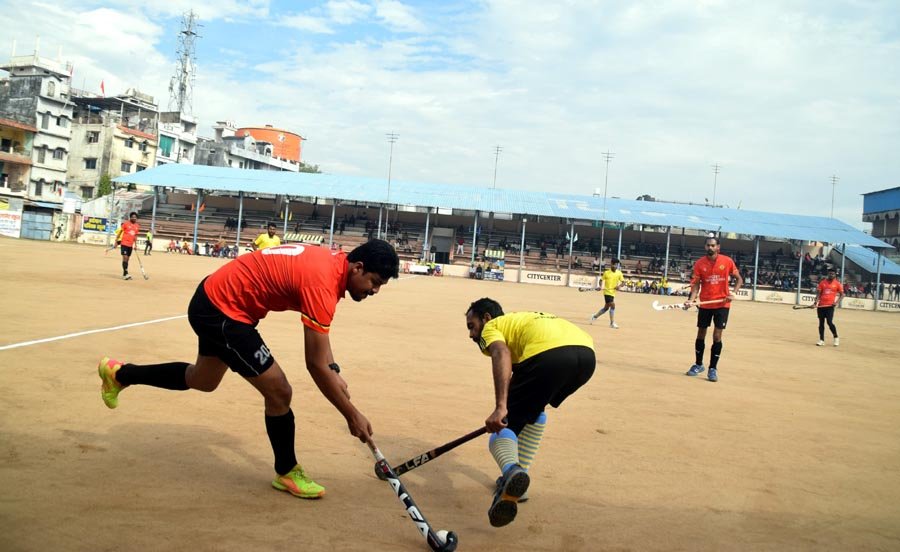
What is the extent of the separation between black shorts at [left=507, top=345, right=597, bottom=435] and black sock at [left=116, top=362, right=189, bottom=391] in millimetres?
2250

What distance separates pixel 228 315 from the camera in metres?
3.78

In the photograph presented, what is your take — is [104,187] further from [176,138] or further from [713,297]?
[713,297]

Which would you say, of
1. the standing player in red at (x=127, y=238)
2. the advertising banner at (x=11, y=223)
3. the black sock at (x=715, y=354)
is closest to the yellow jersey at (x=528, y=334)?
the black sock at (x=715, y=354)

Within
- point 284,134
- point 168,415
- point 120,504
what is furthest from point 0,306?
point 284,134

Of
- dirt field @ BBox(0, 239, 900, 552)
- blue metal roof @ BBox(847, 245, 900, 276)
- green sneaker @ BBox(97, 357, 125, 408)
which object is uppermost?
blue metal roof @ BBox(847, 245, 900, 276)

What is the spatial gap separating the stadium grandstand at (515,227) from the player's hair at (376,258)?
42.5 metres

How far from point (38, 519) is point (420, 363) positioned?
5978 millimetres

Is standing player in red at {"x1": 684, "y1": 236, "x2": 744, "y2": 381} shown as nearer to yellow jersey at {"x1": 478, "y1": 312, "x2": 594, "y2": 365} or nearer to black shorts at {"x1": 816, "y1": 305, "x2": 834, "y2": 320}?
yellow jersey at {"x1": 478, "y1": 312, "x2": 594, "y2": 365}

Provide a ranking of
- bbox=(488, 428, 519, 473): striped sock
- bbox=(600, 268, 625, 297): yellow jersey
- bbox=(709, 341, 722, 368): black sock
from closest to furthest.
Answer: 1. bbox=(488, 428, 519, 473): striped sock
2. bbox=(709, 341, 722, 368): black sock
3. bbox=(600, 268, 625, 297): yellow jersey

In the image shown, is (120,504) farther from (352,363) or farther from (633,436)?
(352,363)

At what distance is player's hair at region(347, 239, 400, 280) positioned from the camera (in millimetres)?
3674

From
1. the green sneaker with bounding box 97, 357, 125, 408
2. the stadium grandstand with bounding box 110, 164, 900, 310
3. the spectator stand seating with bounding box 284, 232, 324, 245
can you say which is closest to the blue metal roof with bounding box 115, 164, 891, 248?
the stadium grandstand with bounding box 110, 164, 900, 310

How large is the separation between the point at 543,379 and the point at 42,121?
A: 63260 mm

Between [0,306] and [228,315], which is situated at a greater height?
[228,315]
